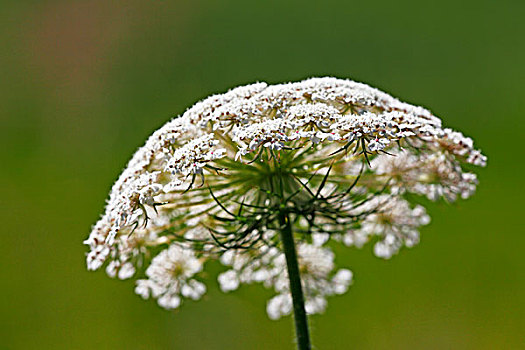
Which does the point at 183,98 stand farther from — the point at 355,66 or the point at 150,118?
the point at 355,66

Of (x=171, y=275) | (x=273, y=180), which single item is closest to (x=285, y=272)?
(x=171, y=275)

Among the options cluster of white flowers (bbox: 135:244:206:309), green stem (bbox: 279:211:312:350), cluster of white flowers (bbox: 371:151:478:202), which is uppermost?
cluster of white flowers (bbox: 371:151:478:202)

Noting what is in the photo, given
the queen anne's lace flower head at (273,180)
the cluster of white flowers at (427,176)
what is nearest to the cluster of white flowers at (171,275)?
the queen anne's lace flower head at (273,180)

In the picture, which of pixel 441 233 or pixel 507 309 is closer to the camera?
pixel 507 309

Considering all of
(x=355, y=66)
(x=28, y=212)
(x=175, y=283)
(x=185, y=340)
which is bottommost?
(x=175, y=283)

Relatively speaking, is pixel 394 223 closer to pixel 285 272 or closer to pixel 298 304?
pixel 285 272

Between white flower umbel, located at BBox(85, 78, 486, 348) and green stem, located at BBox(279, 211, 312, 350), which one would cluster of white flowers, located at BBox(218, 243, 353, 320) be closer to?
white flower umbel, located at BBox(85, 78, 486, 348)

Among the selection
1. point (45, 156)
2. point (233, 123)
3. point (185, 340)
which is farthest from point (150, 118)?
point (233, 123)

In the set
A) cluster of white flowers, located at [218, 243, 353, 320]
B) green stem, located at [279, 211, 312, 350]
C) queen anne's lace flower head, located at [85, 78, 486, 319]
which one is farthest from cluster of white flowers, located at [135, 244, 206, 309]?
green stem, located at [279, 211, 312, 350]

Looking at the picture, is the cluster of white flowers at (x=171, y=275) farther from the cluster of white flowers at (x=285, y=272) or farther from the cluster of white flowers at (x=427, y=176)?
the cluster of white flowers at (x=427, y=176)
